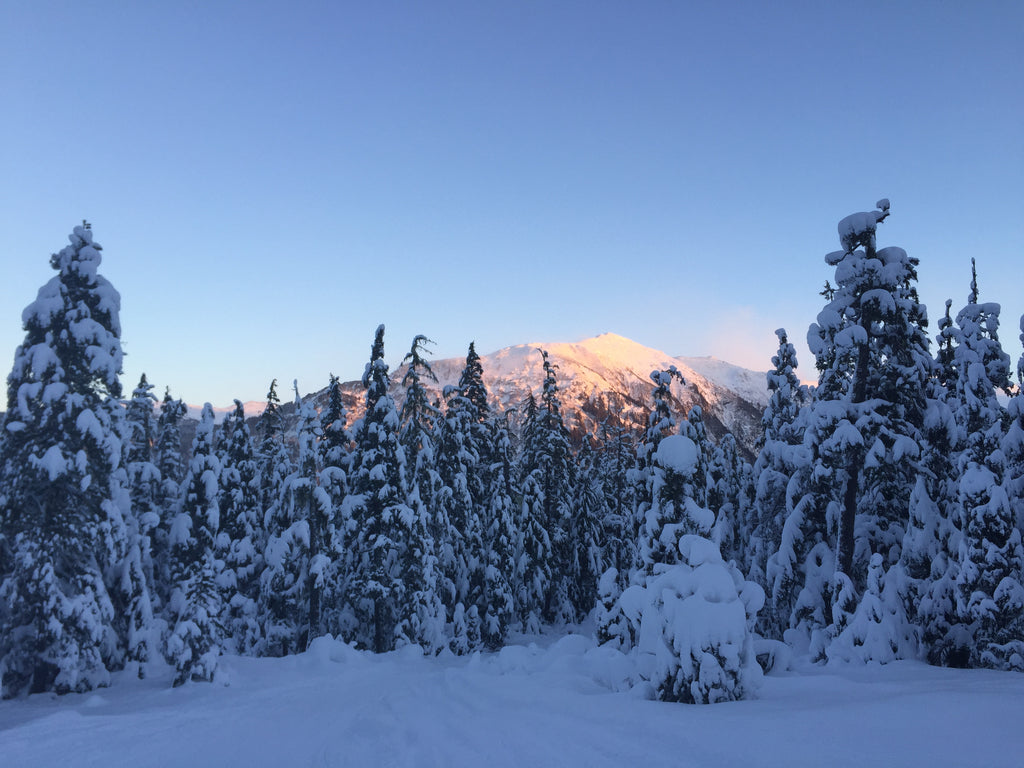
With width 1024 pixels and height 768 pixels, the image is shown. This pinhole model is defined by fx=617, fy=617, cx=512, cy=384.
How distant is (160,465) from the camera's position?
3173cm

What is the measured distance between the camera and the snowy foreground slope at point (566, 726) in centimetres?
721

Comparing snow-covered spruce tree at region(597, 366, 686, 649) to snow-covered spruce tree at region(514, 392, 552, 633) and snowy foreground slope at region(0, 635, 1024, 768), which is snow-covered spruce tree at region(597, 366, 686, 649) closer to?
snowy foreground slope at region(0, 635, 1024, 768)

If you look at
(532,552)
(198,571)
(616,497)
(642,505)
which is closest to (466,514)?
(532,552)

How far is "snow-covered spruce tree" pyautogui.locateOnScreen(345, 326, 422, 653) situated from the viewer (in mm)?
26281

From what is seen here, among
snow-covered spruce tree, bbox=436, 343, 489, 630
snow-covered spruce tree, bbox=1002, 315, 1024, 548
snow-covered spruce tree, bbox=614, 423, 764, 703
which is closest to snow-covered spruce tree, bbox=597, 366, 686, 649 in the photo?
snow-covered spruce tree, bbox=614, 423, 764, 703

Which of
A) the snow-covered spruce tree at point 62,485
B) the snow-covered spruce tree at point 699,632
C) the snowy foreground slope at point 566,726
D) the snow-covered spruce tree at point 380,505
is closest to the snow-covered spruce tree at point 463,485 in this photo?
the snow-covered spruce tree at point 380,505

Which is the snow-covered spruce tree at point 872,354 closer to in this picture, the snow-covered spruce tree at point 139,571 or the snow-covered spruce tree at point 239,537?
the snow-covered spruce tree at point 139,571

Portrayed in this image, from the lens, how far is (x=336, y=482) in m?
28.1

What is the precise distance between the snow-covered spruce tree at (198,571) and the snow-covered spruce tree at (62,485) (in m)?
2.30

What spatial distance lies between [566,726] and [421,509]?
61.5 ft

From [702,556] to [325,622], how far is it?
24.4 metres

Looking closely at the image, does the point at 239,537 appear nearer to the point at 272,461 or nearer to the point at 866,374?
the point at 272,461

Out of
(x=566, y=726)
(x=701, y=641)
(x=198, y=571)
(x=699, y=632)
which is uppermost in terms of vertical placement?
(x=699, y=632)

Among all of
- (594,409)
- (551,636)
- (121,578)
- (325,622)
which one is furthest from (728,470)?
(594,409)
